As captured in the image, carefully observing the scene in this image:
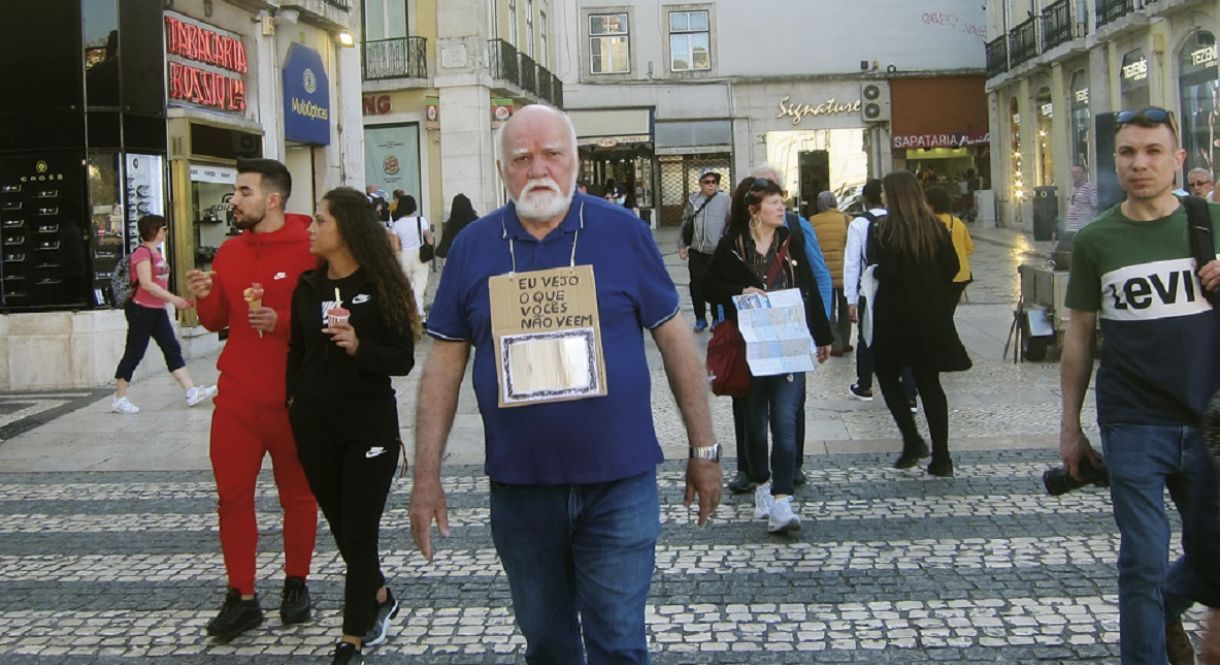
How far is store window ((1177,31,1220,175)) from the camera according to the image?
23.0 metres

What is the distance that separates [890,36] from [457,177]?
20341 millimetres

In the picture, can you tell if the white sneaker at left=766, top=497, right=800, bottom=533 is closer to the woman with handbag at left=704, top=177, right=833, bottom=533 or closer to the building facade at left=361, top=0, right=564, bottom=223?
the woman with handbag at left=704, top=177, right=833, bottom=533

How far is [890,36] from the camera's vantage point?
4331cm

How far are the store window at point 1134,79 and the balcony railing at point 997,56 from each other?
9353mm

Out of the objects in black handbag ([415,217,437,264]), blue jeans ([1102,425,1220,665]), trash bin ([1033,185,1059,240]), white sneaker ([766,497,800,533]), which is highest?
trash bin ([1033,185,1059,240])

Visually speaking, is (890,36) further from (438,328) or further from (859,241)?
(438,328)

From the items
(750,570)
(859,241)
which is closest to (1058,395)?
(859,241)

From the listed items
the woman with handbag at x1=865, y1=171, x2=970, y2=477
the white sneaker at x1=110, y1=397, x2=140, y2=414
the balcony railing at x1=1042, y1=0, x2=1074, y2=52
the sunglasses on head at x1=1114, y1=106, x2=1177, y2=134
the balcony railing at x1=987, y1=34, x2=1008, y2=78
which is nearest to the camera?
the sunglasses on head at x1=1114, y1=106, x2=1177, y2=134

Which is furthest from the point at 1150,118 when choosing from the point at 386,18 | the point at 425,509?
the point at 386,18

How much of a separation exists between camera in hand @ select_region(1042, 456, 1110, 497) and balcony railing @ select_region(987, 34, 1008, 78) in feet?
115

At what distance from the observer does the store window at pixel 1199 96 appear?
2300 cm

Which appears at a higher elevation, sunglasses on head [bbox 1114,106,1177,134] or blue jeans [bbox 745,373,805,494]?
sunglasses on head [bbox 1114,106,1177,134]
